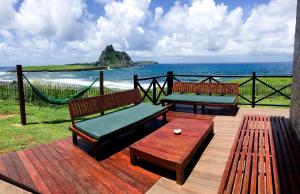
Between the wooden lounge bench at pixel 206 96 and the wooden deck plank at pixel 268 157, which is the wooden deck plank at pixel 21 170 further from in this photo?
the wooden lounge bench at pixel 206 96

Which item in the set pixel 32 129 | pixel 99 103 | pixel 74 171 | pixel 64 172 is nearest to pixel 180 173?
pixel 74 171

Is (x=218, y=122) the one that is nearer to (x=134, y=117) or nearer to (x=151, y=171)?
(x=134, y=117)

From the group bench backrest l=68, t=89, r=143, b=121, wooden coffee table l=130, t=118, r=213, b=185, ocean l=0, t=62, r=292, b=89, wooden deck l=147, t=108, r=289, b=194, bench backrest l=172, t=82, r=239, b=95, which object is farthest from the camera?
ocean l=0, t=62, r=292, b=89

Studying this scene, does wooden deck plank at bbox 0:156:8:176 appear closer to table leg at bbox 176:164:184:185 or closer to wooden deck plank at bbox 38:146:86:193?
wooden deck plank at bbox 38:146:86:193

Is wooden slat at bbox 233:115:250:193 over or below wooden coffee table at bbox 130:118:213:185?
below

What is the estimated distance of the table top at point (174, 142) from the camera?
3.33 m

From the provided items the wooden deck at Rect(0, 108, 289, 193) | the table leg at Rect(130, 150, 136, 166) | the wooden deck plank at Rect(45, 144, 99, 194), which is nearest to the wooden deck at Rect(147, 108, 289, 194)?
the wooden deck at Rect(0, 108, 289, 193)

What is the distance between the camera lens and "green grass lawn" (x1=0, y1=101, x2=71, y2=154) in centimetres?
495

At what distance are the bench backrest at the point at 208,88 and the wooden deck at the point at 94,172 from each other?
327 centimetres

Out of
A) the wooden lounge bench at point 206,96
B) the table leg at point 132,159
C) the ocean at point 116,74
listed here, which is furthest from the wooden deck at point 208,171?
the ocean at point 116,74

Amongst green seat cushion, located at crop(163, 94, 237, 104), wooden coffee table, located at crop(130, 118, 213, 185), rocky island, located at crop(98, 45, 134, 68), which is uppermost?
rocky island, located at crop(98, 45, 134, 68)

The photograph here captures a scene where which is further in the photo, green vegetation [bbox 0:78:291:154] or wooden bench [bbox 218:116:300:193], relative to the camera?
green vegetation [bbox 0:78:291:154]

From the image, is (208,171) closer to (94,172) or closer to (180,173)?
(180,173)

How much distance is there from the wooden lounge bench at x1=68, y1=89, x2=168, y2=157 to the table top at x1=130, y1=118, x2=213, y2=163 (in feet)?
1.85
